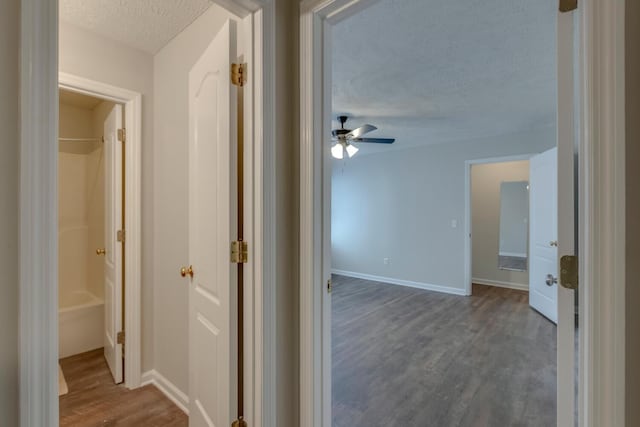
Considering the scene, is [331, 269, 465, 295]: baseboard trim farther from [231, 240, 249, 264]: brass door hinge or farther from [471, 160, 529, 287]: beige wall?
[231, 240, 249, 264]: brass door hinge

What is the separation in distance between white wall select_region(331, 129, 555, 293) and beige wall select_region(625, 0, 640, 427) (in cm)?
397

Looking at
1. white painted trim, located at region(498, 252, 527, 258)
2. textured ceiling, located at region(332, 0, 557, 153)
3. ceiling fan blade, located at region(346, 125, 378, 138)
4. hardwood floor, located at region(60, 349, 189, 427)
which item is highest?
textured ceiling, located at region(332, 0, 557, 153)

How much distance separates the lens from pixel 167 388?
81.4 inches

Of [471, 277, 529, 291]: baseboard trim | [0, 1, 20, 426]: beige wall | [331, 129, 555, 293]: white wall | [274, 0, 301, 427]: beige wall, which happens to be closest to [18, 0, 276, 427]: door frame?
[0, 1, 20, 426]: beige wall

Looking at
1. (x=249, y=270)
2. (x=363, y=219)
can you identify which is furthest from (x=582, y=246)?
(x=363, y=219)

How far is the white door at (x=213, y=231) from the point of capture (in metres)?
1.26

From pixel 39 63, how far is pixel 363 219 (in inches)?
217

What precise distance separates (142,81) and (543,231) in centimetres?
454

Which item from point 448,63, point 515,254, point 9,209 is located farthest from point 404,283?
point 9,209

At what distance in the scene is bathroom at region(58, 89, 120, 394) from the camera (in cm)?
309

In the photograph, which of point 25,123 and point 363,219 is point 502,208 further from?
point 25,123

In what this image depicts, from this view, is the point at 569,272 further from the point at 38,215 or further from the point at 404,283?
the point at 404,283

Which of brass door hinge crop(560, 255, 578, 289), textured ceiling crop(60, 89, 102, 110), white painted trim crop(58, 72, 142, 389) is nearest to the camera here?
brass door hinge crop(560, 255, 578, 289)

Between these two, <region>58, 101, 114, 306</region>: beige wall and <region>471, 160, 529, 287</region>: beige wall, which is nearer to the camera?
<region>58, 101, 114, 306</region>: beige wall
